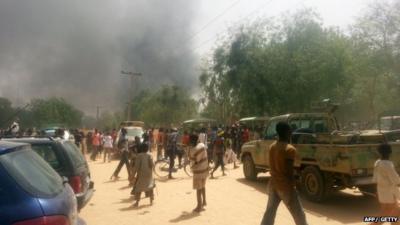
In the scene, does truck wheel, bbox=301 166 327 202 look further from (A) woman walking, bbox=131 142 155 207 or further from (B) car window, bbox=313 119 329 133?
(A) woman walking, bbox=131 142 155 207

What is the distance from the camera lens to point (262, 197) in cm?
1102

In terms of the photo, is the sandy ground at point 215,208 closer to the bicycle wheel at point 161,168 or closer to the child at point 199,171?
the child at point 199,171

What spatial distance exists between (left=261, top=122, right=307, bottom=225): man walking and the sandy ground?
2341 mm

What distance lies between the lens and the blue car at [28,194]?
3141mm

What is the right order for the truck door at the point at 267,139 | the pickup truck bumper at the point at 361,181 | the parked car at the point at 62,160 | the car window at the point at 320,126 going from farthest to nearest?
the truck door at the point at 267,139 < the car window at the point at 320,126 < the pickup truck bumper at the point at 361,181 < the parked car at the point at 62,160

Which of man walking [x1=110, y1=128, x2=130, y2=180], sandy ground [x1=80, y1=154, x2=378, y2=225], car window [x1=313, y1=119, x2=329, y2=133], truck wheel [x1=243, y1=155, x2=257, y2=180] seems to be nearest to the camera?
sandy ground [x1=80, y1=154, x2=378, y2=225]

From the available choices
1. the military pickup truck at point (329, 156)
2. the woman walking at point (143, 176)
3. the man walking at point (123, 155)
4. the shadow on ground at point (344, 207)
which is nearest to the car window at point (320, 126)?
the military pickup truck at point (329, 156)

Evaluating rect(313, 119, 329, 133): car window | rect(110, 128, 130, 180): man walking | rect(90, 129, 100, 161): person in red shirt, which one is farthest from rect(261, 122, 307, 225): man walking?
rect(90, 129, 100, 161): person in red shirt

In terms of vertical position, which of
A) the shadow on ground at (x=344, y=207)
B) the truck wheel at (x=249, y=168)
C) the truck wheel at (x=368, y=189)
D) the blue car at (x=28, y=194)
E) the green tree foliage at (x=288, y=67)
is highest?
the green tree foliage at (x=288, y=67)

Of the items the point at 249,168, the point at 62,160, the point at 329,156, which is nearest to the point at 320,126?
the point at 329,156

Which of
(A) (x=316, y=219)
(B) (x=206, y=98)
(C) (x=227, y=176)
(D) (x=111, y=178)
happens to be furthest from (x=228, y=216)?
(B) (x=206, y=98)

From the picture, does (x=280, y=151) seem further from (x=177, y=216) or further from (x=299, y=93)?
(x=299, y=93)

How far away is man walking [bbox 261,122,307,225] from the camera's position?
18.8ft

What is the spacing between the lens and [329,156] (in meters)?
9.40
